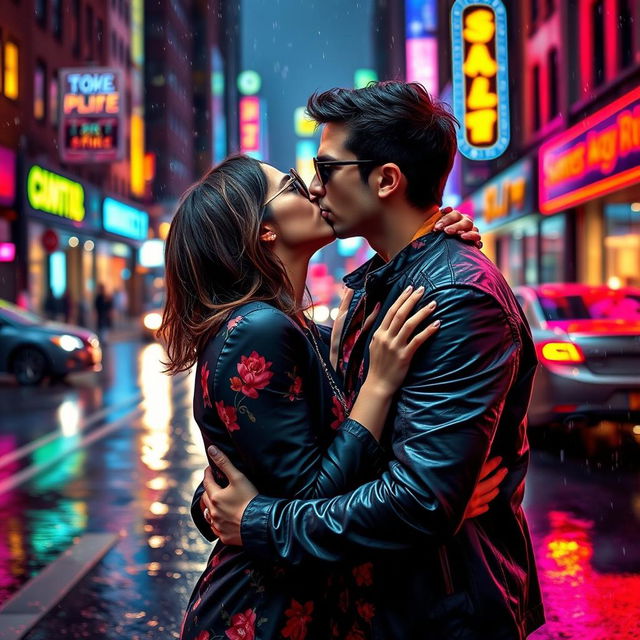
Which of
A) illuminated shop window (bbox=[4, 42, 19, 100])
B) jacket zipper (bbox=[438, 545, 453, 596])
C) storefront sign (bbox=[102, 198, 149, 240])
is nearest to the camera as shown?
jacket zipper (bbox=[438, 545, 453, 596])

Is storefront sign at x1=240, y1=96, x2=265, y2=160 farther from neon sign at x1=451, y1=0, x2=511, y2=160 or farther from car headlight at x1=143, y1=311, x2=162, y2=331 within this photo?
neon sign at x1=451, y1=0, x2=511, y2=160

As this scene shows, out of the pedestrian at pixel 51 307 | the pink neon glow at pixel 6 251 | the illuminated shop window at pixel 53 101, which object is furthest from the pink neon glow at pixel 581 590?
the illuminated shop window at pixel 53 101

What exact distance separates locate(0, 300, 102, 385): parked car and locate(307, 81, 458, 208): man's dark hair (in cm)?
1692

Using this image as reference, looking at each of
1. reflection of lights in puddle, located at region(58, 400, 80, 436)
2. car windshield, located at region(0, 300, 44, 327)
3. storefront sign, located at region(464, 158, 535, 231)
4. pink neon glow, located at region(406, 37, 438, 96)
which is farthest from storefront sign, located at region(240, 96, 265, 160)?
reflection of lights in puddle, located at region(58, 400, 80, 436)

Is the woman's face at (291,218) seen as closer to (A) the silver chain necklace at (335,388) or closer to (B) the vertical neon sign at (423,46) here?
(A) the silver chain necklace at (335,388)

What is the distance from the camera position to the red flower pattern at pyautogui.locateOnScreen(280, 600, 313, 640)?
7.00 feet

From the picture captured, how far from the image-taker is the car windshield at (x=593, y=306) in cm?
1013

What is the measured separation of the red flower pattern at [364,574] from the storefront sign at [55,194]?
1204 inches

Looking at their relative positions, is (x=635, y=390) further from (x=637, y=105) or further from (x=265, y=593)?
(x=637, y=105)

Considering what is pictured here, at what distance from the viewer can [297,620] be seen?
84.5 inches

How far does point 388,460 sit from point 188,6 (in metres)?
112

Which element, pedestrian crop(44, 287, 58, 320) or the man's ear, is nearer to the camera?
the man's ear

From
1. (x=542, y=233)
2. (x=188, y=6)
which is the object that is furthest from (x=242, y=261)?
(x=188, y=6)

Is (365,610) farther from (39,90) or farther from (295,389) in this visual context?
(39,90)
